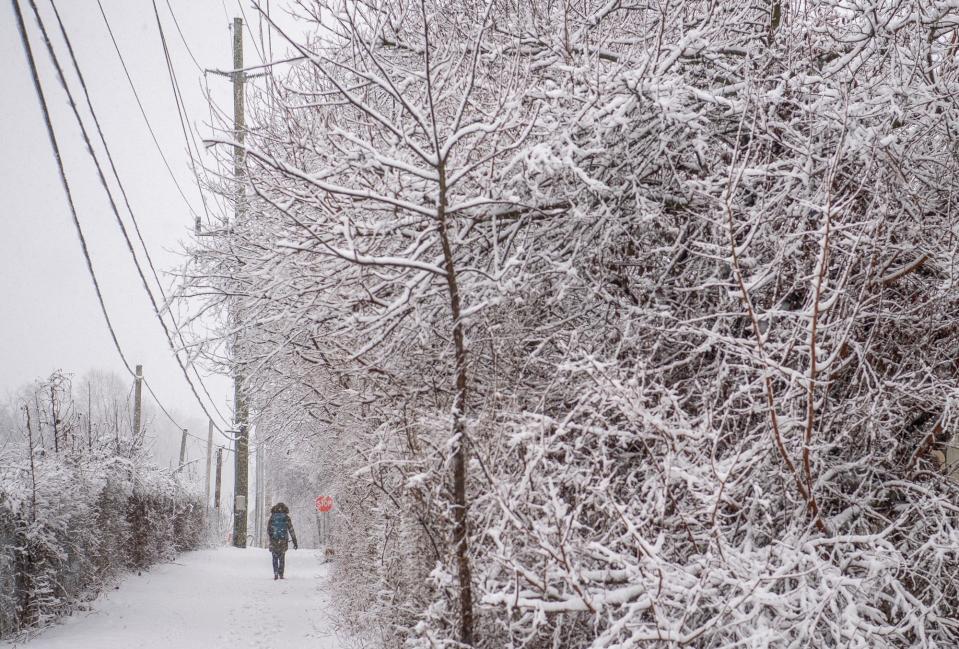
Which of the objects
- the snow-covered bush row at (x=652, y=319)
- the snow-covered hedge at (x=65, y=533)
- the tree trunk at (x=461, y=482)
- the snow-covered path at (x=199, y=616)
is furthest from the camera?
the snow-covered path at (x=199, y=616)

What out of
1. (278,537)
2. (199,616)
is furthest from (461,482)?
(278,537)

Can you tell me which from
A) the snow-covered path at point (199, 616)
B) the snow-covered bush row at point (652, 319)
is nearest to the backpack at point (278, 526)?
the snow-covered path at point (199, 616)

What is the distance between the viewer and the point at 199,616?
9.33 meters

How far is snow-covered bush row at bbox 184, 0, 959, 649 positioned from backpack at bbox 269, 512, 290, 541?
1025cm

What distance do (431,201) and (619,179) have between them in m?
1.25

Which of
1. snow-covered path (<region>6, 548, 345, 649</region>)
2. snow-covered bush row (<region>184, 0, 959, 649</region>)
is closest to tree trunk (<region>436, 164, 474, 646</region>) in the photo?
snow-covered bush row (<region>184, 0, 959, 649</region>)

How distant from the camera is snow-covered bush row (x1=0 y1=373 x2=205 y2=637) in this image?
755cm

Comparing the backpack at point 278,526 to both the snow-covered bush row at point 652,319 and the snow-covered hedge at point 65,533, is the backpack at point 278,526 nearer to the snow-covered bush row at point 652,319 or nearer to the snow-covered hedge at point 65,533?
the snow-covered hedge at point 65,533

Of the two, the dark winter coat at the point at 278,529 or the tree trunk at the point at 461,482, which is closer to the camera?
the tree trunk at the point at 461,482

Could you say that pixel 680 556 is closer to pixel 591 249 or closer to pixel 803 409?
pixel 803 409

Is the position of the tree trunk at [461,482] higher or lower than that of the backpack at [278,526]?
higher

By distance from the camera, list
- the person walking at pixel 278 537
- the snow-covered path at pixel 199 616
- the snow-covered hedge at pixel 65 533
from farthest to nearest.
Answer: the person walking at pixel 278 537
the snow-covered path at pixel 199 616
the snow-covered hedge at pixel 65 533

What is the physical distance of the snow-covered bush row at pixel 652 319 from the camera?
2.94 m

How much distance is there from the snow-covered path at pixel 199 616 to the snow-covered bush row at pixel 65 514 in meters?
0.35
